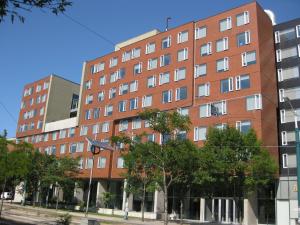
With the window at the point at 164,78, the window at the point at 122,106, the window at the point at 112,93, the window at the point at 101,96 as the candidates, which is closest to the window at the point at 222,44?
the window at the point at 164,78

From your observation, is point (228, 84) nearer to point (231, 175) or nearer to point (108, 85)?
point (231, 175)

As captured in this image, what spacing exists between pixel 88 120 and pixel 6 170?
44463 mm

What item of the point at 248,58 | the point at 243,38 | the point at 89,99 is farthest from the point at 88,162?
the point at 243,38

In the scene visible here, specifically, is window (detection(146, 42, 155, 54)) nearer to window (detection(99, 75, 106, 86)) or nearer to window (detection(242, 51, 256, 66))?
window (detection(99, 75, 106, 86))

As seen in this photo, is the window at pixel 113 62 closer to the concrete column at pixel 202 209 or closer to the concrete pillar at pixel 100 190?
the concrete pillar at pixel 100 190

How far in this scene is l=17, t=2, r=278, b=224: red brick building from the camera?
49.2 meters

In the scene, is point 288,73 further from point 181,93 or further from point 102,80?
point 102,80

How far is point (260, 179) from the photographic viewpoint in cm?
3953

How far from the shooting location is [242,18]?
52.6 m

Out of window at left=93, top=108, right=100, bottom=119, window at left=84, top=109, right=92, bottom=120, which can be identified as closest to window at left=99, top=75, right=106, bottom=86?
window at left=93, top=108, right=100, bottom=119

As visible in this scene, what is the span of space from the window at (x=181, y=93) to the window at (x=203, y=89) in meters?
2.39

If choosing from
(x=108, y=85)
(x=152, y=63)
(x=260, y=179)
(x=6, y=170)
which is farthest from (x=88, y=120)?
(x=6, y=170)

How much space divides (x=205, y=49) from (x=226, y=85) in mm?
7023

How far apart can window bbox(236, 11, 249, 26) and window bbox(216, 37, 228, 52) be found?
105 inches
